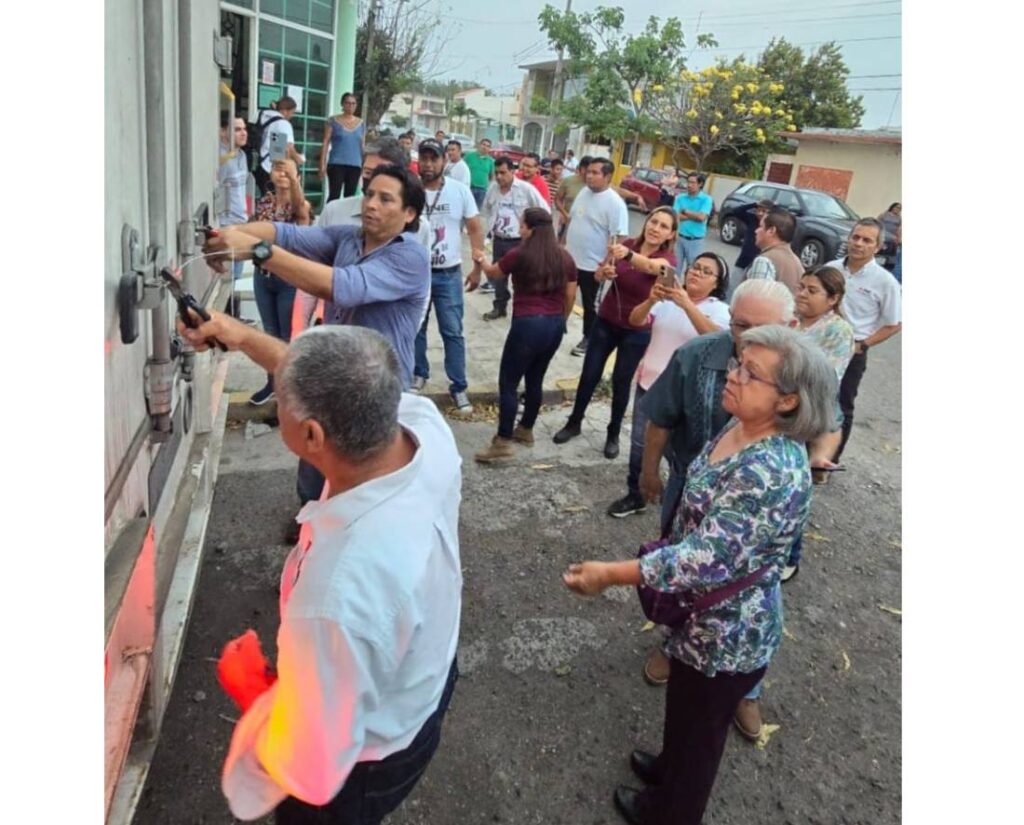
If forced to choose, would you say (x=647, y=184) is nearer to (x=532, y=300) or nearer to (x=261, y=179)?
(x=261, y=179)

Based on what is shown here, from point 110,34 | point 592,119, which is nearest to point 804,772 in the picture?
point 110,34

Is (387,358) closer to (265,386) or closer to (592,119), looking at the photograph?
(265,386)

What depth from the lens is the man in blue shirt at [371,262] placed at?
2525 mm

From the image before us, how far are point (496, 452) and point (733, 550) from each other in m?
2.97

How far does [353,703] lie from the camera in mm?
1230

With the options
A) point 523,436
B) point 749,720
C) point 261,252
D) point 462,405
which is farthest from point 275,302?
point 749,720

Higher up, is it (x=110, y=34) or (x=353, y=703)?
(x=110, y=34)

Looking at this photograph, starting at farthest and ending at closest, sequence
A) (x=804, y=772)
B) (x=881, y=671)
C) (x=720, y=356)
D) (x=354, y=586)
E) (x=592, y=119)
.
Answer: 1. (x=592, y=119)
2. (x=881, y=671)
3. (x=720, y=356)
4. (x=804, y=772)
5. (x=354, y=586)

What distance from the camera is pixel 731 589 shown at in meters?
1.91

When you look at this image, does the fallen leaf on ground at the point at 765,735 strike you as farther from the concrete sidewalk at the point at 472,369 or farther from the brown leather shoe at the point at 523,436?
the concrete sidewalk at the point at 472,369

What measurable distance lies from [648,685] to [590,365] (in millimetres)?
2357

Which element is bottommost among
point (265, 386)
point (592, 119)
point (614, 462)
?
point (614, 462)

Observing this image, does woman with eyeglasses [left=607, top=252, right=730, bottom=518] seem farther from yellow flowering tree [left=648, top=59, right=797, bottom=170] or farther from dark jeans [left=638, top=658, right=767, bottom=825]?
yellow flowering tree [left=648, top=59, right=797, bottom=170]

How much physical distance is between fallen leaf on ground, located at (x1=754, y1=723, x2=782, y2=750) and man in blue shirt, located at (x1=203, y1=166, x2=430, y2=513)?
2009mm
